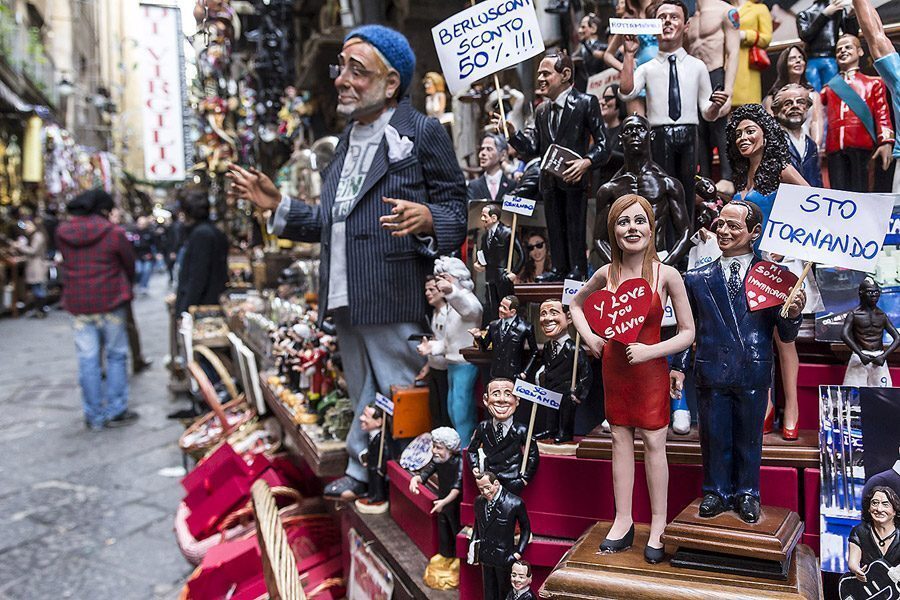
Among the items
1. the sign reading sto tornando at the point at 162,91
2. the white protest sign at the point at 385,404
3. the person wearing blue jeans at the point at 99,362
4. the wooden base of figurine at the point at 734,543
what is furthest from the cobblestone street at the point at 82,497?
the sign reading sto tornando at the point at 162,91

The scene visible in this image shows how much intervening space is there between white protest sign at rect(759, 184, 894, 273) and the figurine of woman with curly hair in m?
0.28

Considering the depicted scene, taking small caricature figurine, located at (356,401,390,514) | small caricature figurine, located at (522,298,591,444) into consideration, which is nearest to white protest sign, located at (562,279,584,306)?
small caricature figurine, located at (522,298,591,444)

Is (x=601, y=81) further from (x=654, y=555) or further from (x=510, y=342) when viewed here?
(x=654, y=555)

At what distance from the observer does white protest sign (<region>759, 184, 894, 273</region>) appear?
1.40 m

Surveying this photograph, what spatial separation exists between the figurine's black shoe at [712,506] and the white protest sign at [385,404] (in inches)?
43.7

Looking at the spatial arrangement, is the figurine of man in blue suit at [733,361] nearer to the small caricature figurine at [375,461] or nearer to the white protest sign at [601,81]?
the small caricature figurine at [375,461]

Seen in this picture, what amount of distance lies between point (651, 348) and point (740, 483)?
0.35 m

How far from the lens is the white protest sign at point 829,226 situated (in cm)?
140

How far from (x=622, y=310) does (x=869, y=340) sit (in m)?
0.67

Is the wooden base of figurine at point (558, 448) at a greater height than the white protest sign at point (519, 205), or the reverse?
the white protest sign at point (519, 205)

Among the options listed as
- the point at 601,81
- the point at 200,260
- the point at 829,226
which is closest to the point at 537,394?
the point at 829,226

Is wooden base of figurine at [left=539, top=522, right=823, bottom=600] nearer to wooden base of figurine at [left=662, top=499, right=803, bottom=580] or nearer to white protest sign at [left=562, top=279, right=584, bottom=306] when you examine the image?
wooden base of figurine at [left=662, top=499, right=803, bottom=580]

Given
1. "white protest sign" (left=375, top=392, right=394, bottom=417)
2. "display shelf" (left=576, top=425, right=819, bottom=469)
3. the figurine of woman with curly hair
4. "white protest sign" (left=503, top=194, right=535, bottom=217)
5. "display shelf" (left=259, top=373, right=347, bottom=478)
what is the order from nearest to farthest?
"display shelf" (left=576, top=425, right=819, bottom=469)
the figurine of woman with curly hair
"white protest sign" (left=503, top=194, right=535, bottom=217)
"white protest sign" (left=375, top=392, right=394, bottom=417)
"display shelf" (left=259, top=373, right=347, bottom=478)

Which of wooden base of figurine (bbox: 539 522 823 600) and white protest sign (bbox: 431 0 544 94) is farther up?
white protest sign (bbox: 431 0 544 94)
